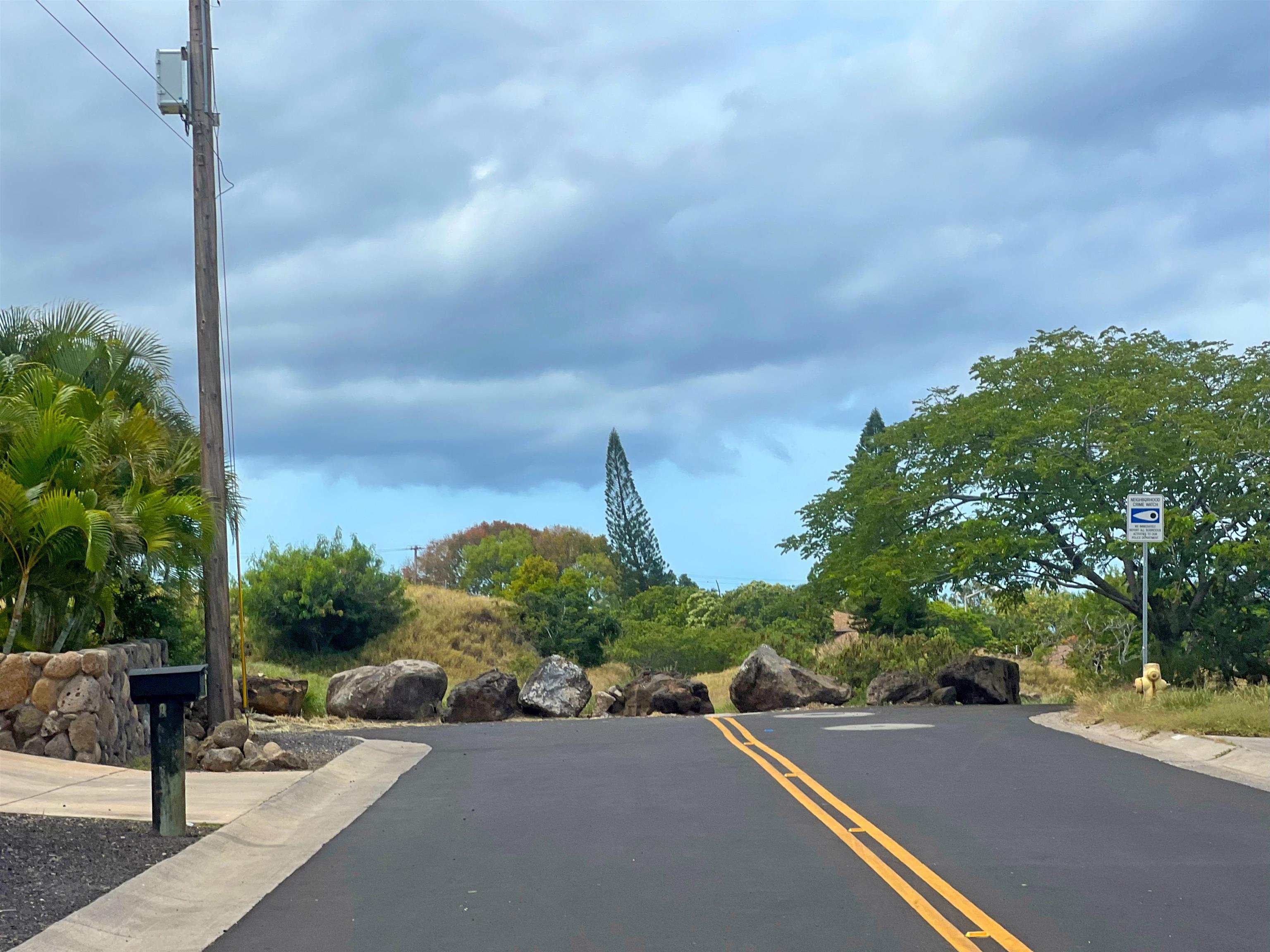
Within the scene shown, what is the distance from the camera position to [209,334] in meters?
17.6

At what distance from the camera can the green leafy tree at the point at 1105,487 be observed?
2431 centimetres

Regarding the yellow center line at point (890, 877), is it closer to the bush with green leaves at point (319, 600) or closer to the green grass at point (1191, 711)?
the green grass at point (1191, 711)

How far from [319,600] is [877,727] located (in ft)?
101

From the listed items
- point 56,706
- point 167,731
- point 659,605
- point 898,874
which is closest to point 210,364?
point 56,706

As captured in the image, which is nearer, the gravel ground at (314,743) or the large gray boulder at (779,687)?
the gravel ground at (314,743)

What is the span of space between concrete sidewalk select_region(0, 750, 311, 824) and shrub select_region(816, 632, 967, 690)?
72.5 ft

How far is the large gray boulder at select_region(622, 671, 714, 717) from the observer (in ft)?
92.7

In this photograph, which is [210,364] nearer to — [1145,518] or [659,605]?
[1145,518]

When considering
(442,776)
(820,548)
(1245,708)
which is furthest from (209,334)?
(820,548)

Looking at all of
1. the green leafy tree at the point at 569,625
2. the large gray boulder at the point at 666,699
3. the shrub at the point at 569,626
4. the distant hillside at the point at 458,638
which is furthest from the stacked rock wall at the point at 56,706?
the shrub at the point at 569,626

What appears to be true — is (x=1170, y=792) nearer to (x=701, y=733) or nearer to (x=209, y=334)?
(x=701, y=733)

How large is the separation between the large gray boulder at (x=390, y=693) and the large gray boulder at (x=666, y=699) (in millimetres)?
4045

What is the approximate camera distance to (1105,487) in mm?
24875

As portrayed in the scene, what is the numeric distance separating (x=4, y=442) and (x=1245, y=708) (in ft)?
51.2
